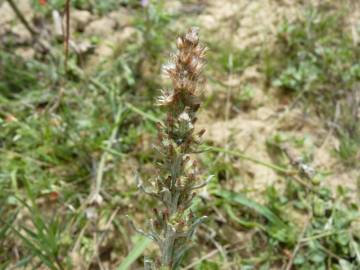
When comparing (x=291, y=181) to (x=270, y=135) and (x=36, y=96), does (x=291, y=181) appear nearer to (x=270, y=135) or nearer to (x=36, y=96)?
(x=270, y=135)

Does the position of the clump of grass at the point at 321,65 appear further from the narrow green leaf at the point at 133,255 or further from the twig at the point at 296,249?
the narrow green leaf at the point at 133,255

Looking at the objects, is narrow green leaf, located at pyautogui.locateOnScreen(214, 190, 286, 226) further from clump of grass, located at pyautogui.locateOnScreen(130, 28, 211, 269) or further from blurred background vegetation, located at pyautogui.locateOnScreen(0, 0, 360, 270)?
clump of grass, located at pyautogui.locateOnScreen(130, 28, 211, 269)

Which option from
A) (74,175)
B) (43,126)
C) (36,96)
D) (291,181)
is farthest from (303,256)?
(36,96)

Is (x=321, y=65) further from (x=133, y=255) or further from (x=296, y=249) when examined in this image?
(x=133, y=255)

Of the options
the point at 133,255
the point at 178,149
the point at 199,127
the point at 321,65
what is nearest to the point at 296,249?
the point at 133,255

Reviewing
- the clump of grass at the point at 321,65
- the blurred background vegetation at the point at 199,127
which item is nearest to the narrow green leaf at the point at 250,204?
the blurred background vegetation at the point at 199,127
